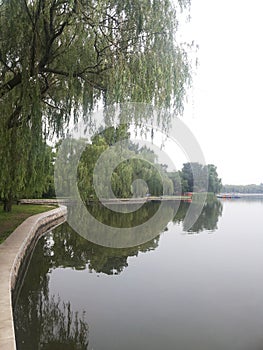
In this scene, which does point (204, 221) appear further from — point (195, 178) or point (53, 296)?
point (195, 178)

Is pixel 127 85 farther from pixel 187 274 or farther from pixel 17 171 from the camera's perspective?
pixel 187 274

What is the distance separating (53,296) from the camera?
440 centimetres

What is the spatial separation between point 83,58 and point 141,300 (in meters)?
3.78

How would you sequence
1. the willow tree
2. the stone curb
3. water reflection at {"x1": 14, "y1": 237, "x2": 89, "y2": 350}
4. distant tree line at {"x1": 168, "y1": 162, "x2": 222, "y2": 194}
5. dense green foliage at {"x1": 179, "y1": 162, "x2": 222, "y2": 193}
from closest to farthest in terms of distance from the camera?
the stone curb < water reflection at {"x1": 14, "y1": 237, "x2": 89, "y2": 350} < the willow tree < distant tree line at {"x1": 168, "y1": 162, "x2": 222, "y2": 194} < dense green foliage at {"x1": 179, "y1": 162, "x2": 222, "y2": 193}

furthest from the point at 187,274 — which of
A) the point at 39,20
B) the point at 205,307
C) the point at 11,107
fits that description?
the point at 39,20

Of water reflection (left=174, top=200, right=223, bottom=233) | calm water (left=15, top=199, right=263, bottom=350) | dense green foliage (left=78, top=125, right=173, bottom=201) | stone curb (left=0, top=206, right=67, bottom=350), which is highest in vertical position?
dense green foliage (left=78, top=125, right=173, bottom=201)

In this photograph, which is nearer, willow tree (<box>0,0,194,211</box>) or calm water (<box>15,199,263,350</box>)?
calm water (<box>15,199,263,350</box>)

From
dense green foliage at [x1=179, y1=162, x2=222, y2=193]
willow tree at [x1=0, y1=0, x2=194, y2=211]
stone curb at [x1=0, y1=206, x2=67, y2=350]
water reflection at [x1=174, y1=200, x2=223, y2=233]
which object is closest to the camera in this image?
stone curb at [x1=0, y1=206, x2=67, y2=350]

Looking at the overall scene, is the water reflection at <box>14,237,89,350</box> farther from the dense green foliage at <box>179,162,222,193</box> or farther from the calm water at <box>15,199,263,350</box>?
the dense green foliage at <box>179,162,222,193</box>

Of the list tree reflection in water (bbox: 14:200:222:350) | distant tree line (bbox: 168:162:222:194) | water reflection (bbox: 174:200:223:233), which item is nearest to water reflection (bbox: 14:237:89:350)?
tree reflection in water (bbox: 14:200:222:350)

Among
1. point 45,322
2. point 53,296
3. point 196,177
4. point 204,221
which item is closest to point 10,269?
point 53,296

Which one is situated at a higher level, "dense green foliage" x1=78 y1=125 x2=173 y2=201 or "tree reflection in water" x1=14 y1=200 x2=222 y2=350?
"dense green foliage" x1=78 y1=125 x2=173 y2=201

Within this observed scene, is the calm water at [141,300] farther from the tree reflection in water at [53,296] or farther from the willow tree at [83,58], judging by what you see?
the willow tree at [83,58]

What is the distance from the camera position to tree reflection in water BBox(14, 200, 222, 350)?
3.20 meters
